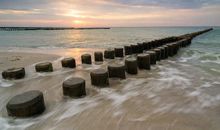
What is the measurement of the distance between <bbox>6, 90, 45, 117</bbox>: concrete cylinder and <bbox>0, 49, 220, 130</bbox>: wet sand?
0.45ft

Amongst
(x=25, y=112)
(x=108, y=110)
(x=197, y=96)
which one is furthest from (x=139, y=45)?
(x=25, y=112)

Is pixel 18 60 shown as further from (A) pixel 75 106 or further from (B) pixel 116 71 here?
(A) pixel 75 106

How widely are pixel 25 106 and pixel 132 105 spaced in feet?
7.96

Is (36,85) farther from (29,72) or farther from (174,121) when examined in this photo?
(174,121)

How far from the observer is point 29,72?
8.20 meters

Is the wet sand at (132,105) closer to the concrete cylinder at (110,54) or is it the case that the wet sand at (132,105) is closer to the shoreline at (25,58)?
the shoreline at (25,58)

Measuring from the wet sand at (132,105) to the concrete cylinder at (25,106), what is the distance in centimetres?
14

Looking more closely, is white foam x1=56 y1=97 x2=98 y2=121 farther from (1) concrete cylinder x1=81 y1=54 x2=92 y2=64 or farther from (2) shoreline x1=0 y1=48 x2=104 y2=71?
(2) shoreline x1=0 y1=48 x2=104 y2=71

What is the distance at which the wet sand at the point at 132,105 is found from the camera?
12.9 feet

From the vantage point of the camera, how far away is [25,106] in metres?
4.11

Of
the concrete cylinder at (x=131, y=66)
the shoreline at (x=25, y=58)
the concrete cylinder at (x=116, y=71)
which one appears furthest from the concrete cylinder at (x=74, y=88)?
the shoreline at (x=25, y=58)

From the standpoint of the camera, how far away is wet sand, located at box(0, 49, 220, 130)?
394cm

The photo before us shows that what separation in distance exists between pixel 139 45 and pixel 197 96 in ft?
26.7

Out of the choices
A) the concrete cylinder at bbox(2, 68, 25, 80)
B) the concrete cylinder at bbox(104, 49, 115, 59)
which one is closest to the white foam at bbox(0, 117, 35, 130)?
the concrete cylinder at bbox(2, 68, 25, 80)
